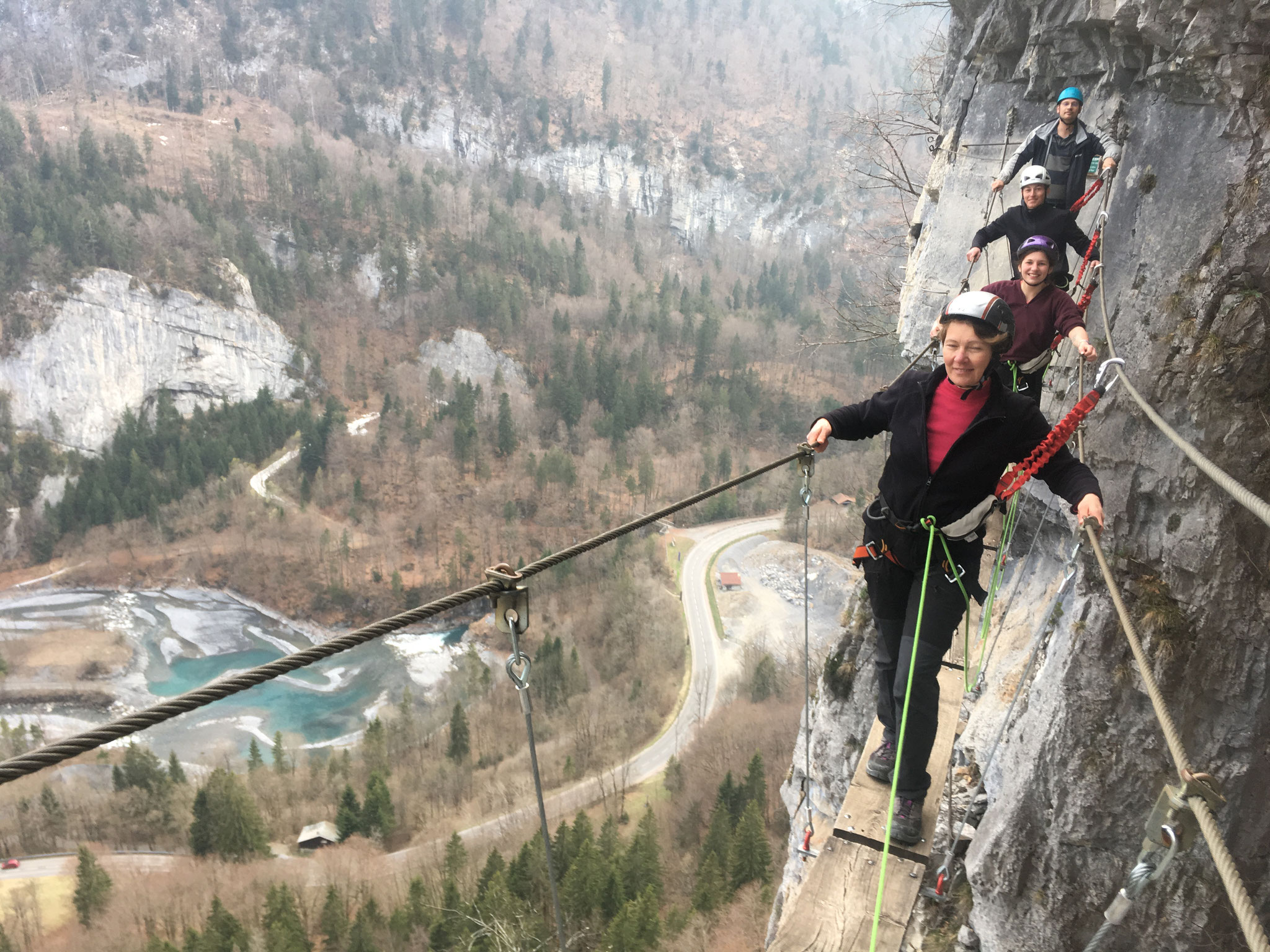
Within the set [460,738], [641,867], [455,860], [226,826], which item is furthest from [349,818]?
[641,867]

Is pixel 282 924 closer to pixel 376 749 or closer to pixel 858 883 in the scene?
pixel 376 749

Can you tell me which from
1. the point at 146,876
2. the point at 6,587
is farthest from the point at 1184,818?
the point at 6,587

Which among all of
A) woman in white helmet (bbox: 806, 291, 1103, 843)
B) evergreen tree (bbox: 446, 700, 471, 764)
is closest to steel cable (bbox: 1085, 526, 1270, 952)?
woman in white helmet (bbox: 806, 291, 1103, 843)

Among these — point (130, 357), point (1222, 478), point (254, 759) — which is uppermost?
point (1222, 478)

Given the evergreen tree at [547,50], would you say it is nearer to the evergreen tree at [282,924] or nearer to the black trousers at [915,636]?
the evergreen tree at [282,924]

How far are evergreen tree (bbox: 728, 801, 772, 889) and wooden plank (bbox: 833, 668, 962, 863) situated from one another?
2761cm

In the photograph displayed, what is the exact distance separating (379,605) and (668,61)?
121092mm

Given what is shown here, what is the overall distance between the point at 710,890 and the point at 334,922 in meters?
15.2

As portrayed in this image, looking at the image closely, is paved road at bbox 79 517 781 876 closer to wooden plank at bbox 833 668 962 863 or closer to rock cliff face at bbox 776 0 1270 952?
rock cliff face at bbox 776 0 1270 952

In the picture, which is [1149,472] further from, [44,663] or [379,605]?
[44,663]

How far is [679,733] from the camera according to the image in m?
44.2

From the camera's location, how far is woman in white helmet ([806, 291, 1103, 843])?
3189 mm

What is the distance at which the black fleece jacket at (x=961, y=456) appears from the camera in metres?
3.23

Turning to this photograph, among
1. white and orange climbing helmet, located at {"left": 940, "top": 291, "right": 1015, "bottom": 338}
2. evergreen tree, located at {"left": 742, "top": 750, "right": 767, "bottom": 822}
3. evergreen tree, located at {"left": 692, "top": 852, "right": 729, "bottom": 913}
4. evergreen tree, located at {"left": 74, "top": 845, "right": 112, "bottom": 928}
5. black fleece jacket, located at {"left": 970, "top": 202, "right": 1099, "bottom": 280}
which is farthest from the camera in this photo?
evergreen tree, located at {"left": 74, "top": 845, "right": 112, "bottom": 928}
